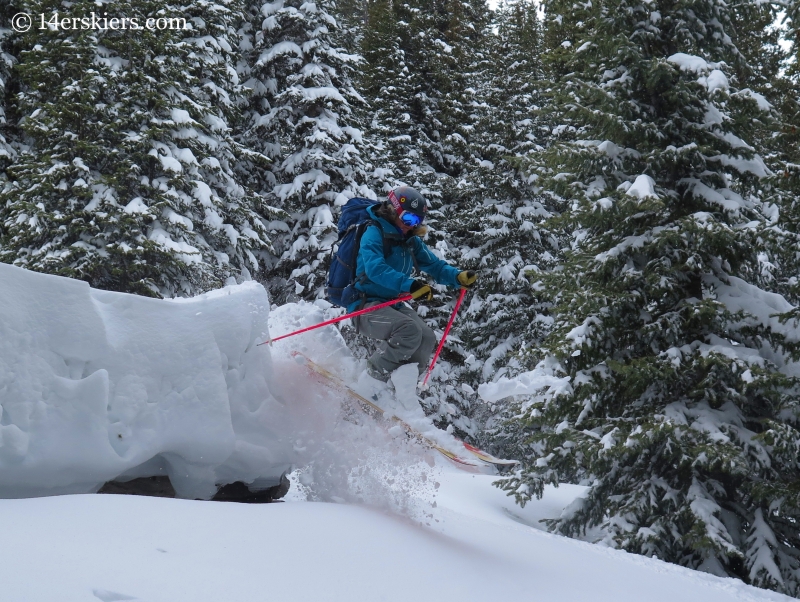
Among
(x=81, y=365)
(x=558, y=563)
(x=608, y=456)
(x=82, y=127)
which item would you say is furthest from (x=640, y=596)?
(x=82, y=127)

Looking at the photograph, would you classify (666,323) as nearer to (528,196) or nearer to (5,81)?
(528,196)

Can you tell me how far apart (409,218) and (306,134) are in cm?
1263

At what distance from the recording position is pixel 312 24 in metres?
18.3

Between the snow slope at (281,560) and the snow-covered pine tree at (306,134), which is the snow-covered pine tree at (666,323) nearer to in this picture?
the snow slope at (281,560)

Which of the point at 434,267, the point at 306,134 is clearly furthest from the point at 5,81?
the point at 434,267

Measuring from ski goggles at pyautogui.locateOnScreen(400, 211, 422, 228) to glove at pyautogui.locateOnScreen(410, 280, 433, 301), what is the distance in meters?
0.67

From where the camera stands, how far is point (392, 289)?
6004 millimetres

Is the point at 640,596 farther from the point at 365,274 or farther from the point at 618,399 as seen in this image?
the point at 618,399

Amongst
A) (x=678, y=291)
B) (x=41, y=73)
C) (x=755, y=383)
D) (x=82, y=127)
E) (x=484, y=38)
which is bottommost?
(x=755, y=383)

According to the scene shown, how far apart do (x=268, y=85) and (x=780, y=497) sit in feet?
53.5

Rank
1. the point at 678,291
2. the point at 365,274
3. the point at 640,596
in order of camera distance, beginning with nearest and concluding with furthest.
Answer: the point at 640,596, the point at 365,274, the point at 678,291

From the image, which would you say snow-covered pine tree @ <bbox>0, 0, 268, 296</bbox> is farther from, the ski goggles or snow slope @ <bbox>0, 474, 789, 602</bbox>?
snow slope @ <bbox>0, 474, 789, 602</bbox>

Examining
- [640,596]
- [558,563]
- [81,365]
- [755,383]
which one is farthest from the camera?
[755,383]

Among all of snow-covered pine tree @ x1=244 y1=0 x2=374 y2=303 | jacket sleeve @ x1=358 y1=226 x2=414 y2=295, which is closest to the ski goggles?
jacket sleeve @ x1=358 y1=226 x2=414 y2=295
